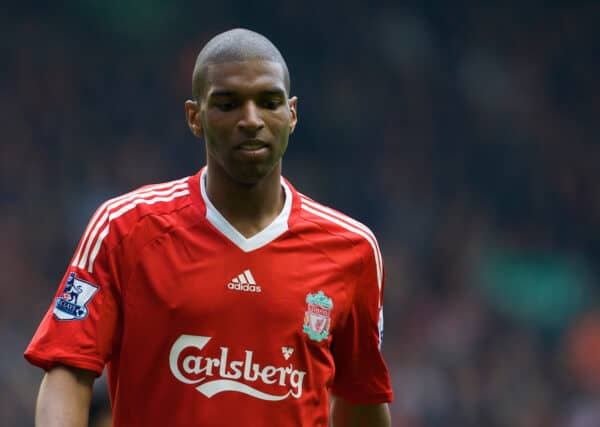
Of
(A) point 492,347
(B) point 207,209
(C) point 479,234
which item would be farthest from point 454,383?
(B) point 207,209

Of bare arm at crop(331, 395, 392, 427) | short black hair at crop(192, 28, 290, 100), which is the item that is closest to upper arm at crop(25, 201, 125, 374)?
short black hair at crop(192, 28, 290, 100)

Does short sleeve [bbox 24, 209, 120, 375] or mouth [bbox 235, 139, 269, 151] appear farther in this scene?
mouth [bbox 235, 139, 269, 151]

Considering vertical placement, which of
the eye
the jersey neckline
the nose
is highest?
the eye

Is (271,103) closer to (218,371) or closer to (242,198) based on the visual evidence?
(242,198)

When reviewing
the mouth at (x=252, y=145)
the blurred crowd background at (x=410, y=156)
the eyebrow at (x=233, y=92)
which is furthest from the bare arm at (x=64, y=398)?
the blurred crowd background at (x=410, y=156)

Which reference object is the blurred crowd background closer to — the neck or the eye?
the neck

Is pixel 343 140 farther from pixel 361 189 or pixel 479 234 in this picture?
pixel 479 234

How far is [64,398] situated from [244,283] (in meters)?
0.62

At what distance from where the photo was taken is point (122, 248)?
3.21 metres

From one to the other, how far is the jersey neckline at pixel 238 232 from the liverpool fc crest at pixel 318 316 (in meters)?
0.22

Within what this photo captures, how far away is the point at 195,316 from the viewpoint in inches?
127

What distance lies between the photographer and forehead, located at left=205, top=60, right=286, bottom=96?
3.21 m

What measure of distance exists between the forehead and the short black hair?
0.02m

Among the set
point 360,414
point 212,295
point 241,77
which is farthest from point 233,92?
point 360,414
